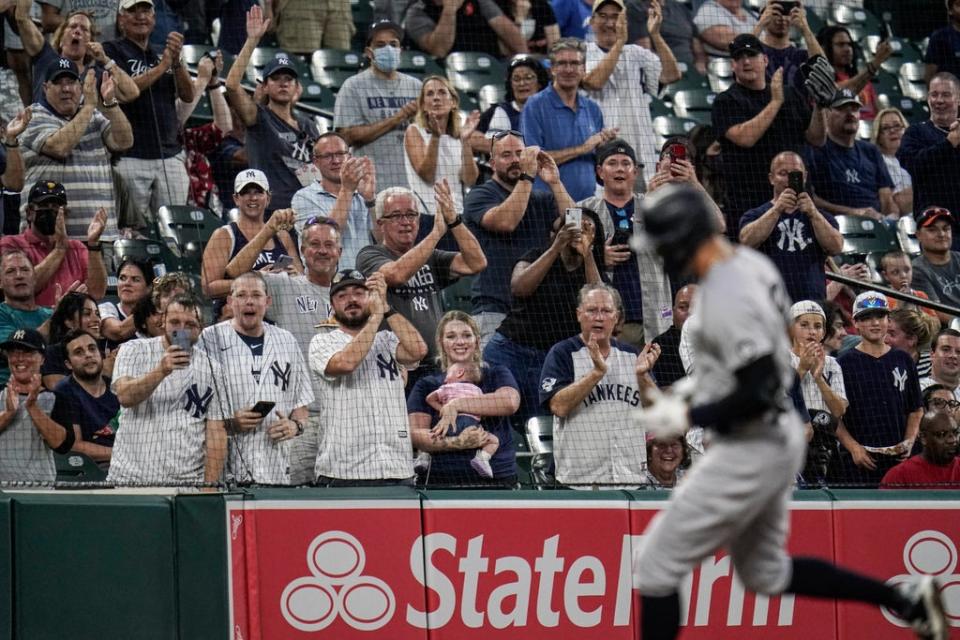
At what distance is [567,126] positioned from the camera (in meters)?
9.71

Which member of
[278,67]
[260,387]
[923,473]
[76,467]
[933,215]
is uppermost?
[278,67]

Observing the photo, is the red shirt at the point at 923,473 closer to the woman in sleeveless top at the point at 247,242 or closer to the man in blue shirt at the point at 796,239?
the man in blue shirt at the point at 796,239

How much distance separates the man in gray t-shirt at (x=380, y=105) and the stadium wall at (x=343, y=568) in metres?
3.18

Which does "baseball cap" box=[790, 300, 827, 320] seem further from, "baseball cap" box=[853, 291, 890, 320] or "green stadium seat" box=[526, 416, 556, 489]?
"green stadium seat" box=[526, 416, 556, 489]

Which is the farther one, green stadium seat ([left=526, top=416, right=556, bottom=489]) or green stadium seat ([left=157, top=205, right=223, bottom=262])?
green stadium seat ([left=157, top=205, right=223, bottom=262])

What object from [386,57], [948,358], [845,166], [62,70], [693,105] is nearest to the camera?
[948,358]

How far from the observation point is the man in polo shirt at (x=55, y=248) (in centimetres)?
853

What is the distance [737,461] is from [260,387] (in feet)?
11.7

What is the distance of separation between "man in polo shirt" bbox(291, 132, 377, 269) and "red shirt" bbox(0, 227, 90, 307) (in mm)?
1273

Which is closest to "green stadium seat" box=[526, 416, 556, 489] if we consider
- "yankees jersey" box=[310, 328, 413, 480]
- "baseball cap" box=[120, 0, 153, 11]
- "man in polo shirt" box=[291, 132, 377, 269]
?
"yankees jersey" box=[310, 328, 413, 480]

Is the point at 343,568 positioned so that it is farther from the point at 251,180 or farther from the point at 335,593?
the point at 251,180

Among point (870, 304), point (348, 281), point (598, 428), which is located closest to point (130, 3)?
point (348, 281)

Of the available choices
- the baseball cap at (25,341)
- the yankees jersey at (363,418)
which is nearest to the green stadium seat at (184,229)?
the baseball cap at (25,341)

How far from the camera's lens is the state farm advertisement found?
22.9ft
